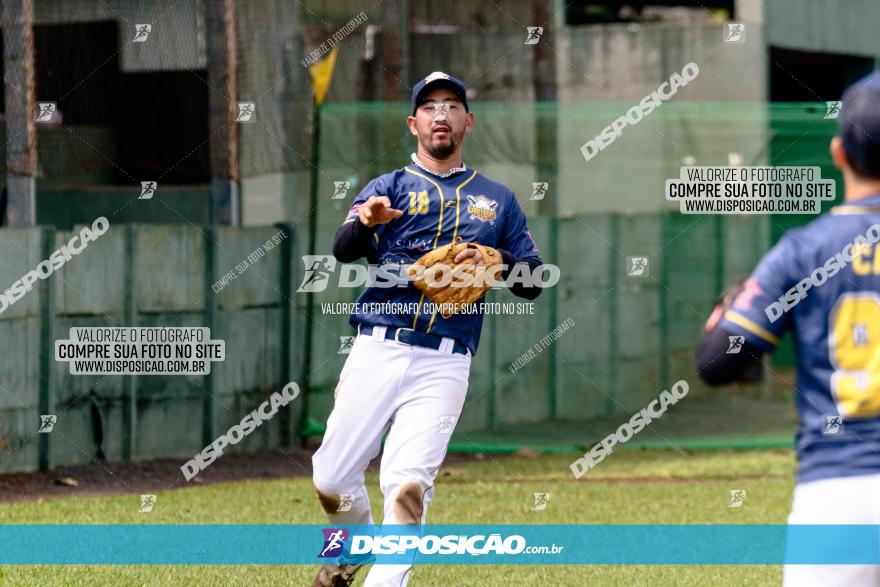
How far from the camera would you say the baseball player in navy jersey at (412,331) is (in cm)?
638

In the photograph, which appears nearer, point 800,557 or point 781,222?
point 800,557

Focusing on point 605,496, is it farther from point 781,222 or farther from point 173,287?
point 781,222

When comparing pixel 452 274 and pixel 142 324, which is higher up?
pixel 452 274

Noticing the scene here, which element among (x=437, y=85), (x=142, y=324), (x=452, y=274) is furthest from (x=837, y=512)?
(x=142, y=324)

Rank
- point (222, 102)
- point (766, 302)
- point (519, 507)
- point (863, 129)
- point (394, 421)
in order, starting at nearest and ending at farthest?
1. point (863, 129)
2. point (766, 302)
3. point (394, 421)
4. point (519, 507)
5. point (222, 102)

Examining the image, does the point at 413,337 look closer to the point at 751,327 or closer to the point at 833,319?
the point at 751,327

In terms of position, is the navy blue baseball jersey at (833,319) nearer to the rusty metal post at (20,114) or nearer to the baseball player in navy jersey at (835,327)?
the baseball player in navy jersey at (835,327)

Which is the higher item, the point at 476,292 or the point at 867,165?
the point at 867,165

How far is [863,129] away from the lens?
3920mm

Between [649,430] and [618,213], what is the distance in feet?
8.59

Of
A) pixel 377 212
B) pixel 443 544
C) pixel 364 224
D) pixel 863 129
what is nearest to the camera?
pixel 863 129

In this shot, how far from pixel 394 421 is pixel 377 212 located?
0.97 m

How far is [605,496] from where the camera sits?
1089cm

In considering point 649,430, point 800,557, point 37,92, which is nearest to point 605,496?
point 649,430
